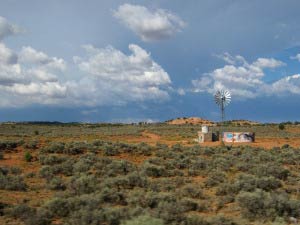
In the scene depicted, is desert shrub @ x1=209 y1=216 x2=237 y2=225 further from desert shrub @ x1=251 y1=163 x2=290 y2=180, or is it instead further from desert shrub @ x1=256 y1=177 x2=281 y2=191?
desert shrub @ x1=251 y1=163 x2=290 y2=180

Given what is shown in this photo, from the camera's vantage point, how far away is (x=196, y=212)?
55.2 feet

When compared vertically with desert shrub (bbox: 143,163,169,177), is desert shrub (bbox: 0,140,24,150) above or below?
above

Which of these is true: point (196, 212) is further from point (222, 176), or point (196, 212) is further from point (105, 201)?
point (222, 176)

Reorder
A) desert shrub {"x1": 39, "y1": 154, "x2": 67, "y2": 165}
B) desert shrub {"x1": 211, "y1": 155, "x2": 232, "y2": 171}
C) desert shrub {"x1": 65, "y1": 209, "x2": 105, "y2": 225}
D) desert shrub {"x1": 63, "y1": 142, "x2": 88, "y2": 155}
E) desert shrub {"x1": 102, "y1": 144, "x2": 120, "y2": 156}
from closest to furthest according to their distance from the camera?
desert shrub {"x1": 65, "y1": 209, "x2": 105, "y2": 225}, desert shrub {"x1": 211, "y1": 155, "x2": 232, "y2": 171}, desert shrub {"x1": 39, "y1": 154, "x2": 67, "y2": 165}, desert shrub {"x1": 63, "y1": 142, "x2": 88, "y2": 155}, desert shrub {"x1": 102, "y1": 144, "x2": 120, "y2": 156}

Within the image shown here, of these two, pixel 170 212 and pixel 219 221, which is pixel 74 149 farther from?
pixel 219 221

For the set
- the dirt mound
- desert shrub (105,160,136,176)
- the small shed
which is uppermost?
A: the dirt mound

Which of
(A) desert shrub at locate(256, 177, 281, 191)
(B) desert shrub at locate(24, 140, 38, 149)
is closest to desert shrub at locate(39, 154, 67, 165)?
(B) desert shrub at locate(24, 140, 38, 149)

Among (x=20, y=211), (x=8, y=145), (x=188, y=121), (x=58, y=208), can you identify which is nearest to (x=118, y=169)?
(x=58, y=208)

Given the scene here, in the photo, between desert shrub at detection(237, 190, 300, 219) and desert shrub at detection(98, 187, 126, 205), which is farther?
desert shrub at detection(98, 187, 126, 205)

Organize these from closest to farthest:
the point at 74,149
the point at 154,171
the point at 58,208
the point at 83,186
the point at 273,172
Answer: the point at 58,208, the point at 83,186, the point at 273,172, the point at 154,171, the point at 74,149

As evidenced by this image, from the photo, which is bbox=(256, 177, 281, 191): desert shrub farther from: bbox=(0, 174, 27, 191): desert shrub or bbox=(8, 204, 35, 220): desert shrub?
bbox=(0, 174, 27, 191): desert shrub

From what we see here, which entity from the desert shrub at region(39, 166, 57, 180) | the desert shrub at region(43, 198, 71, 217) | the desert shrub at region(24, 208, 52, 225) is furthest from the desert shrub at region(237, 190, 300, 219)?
the desert shrub at region(39, 166, 57, 180)

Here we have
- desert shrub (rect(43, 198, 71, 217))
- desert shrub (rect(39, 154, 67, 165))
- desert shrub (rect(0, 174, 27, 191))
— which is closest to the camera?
desert shrub (rect(43, 198, 71, 217))

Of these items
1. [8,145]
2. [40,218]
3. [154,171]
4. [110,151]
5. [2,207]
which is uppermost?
[8,145]
